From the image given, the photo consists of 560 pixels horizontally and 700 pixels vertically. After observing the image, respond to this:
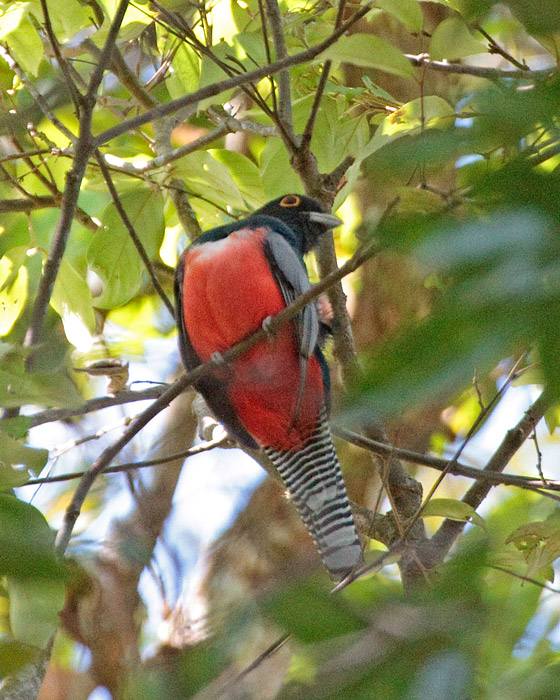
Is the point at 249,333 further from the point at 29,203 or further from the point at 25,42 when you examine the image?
the point at 25,42

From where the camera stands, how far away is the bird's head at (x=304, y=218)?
360 cm

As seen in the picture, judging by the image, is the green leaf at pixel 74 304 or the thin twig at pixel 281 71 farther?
the green leaf at pixel 74 304

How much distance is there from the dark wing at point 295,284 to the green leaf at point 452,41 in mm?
1236

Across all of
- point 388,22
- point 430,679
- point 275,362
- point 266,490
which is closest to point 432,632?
point 430,679

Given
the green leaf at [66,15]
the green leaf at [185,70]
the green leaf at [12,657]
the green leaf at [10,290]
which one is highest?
the green leaf at [66,15]

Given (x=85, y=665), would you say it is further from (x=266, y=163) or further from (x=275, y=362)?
(x=266, y=163)

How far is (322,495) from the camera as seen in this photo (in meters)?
3.27

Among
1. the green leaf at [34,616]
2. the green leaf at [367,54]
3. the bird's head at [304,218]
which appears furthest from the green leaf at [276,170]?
the green leaf at [34,616]

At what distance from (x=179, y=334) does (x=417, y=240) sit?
283 cm

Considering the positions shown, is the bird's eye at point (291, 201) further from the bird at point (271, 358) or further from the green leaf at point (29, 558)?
the green leaf at point (29, 558)

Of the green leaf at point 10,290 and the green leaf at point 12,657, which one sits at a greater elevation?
the green leaf at point 10,290

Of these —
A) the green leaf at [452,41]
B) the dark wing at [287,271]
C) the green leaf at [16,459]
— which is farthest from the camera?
the dark wing at [287,271]

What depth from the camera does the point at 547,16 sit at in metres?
0.66

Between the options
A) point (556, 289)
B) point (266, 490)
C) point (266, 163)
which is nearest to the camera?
point (556, 289)
